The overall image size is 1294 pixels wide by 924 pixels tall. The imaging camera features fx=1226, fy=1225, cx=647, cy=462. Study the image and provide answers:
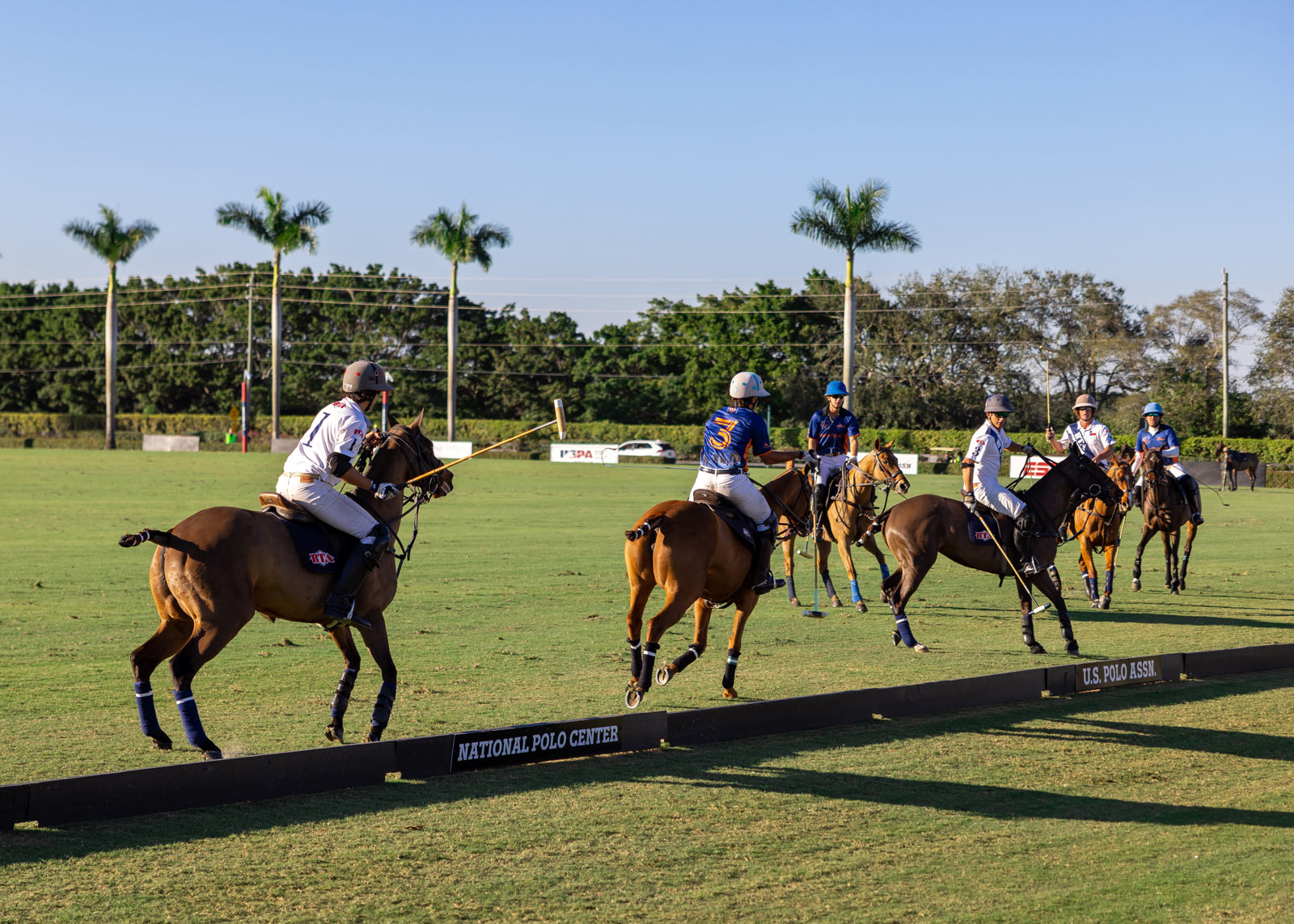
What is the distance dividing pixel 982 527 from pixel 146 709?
26.8ft

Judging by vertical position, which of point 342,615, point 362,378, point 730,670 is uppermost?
point 362,378

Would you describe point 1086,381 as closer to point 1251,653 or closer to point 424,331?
point 424,331

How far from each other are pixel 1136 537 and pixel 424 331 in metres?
68.9

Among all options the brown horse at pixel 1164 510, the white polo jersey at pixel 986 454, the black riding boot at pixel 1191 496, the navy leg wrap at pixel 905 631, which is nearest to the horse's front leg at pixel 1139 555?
the brown horse at pixel 1164 510

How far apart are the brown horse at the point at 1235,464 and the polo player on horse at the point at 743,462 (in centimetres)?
4083

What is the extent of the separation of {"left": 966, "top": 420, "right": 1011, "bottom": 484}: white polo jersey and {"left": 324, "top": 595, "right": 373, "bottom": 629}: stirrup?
6.77 m

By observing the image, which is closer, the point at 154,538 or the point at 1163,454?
the point at 154,538

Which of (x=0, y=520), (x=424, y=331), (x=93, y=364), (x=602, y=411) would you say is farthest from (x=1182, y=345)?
(x=93, y=364)

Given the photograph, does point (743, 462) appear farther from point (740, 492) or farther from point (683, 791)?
point (683, 791)

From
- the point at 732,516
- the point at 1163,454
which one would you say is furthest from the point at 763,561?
the point at 1163,454

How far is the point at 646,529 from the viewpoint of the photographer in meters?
9.02

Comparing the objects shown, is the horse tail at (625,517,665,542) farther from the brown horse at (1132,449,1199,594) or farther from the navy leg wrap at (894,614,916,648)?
the brown horse at (1132,449,1199,594)

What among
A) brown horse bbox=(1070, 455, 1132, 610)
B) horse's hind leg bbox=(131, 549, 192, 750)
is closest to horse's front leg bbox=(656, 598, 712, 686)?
horse's hind leg bbox=(131, 549, 192, 750)

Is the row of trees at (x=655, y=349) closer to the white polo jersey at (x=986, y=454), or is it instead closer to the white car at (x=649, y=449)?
the white car at (x=649, y=449)
